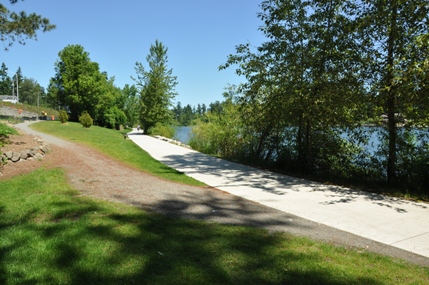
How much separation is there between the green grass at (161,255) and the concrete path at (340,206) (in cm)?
120

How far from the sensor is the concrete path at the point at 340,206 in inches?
190

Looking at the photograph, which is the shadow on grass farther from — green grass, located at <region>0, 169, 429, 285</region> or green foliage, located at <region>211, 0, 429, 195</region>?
green foliage, located at <region>211, 0, 429, 195</region>

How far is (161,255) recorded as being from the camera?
11.5 feet

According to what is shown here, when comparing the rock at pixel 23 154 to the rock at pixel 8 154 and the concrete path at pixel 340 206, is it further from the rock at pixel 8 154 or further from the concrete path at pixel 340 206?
the concrete path at pixel 340 206

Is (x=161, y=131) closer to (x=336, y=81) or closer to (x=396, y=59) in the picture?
(x=336, y=81)

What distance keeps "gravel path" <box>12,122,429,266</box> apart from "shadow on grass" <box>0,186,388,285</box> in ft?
2.05

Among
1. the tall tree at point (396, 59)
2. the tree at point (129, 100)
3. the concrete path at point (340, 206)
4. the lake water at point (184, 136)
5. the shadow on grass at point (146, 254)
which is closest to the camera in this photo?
the shadow on grass at point (146, 254)

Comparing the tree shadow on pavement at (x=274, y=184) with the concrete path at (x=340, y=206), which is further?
the tree shadow on pavement at (x=274, y=184)

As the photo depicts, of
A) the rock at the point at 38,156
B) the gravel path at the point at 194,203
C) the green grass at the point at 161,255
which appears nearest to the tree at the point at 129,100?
the rock at the point at 38,156

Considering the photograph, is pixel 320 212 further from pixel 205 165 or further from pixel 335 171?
pixel 205 165

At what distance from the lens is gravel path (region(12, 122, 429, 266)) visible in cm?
455

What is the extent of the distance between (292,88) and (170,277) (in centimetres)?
817

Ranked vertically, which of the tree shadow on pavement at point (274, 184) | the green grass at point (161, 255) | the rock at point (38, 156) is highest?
the rock at point (38, 156)

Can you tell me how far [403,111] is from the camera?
26.2ft
